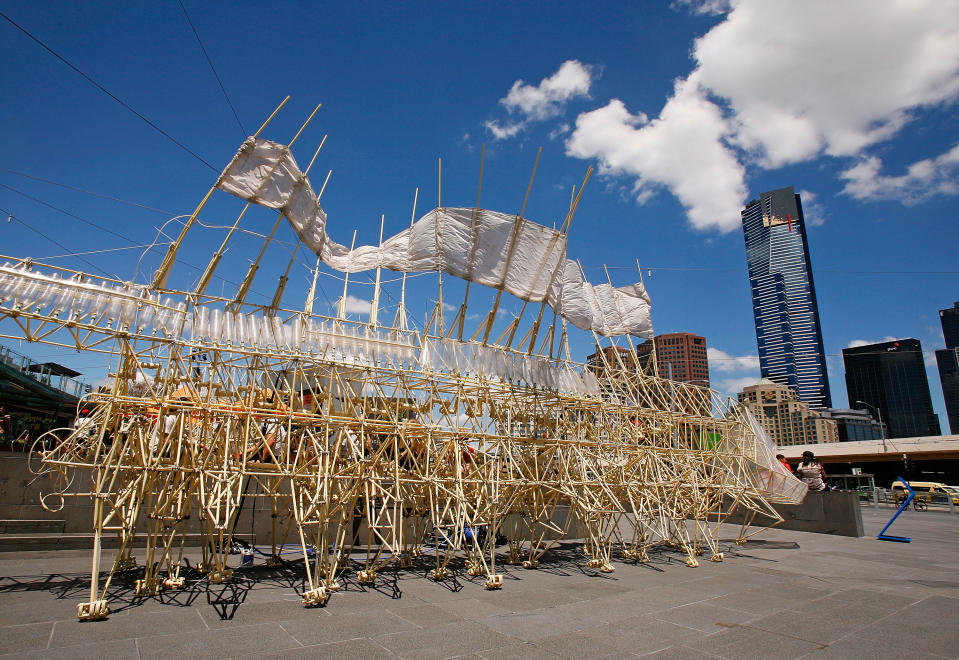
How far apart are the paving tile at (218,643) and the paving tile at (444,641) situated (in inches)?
56.0

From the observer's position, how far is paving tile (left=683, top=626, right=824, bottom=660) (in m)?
7.71

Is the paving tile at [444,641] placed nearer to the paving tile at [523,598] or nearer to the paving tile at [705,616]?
the paving tile at [523,598]

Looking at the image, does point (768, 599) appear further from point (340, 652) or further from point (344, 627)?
point (340, 652)

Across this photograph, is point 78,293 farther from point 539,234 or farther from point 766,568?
point 766,568

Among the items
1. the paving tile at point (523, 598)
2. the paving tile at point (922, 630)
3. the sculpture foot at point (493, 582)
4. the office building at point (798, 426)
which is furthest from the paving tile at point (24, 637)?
the office building at point (798, 426)

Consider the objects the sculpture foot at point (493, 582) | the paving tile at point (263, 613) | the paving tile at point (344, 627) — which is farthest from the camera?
the sculpture foot at point (493, 582)

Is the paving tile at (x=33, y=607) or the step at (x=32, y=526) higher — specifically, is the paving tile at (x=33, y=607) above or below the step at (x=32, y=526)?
below

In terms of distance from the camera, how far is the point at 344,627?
8492 mm

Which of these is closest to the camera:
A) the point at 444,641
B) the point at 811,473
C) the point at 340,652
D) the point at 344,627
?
the point at 340,652

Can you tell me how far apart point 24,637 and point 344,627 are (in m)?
4.33

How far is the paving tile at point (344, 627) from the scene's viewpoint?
793cm

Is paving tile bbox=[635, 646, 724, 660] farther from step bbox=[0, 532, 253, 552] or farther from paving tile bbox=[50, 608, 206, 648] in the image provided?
step bbox=[0, 532, 253, 552]

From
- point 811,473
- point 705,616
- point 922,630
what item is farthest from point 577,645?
point 811,473

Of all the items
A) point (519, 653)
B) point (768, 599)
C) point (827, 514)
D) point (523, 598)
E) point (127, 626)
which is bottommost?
point (768, 599)
